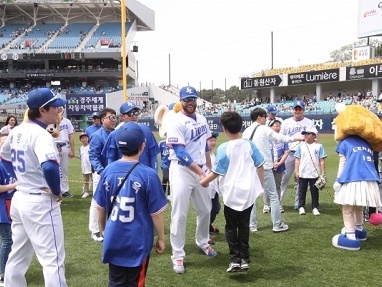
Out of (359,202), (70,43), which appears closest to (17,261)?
(359,202)

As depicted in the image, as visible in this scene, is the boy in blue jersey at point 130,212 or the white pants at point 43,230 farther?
the white pants at point 43,230

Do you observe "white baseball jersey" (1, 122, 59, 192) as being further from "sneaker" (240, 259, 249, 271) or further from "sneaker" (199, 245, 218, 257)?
"sneaker" (199, 245, 218, 257)

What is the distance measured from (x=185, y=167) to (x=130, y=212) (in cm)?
192

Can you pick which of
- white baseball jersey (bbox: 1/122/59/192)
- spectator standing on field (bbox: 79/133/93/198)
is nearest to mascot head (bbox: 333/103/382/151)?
white baseball jersey (bbox: 1/122/59/192)

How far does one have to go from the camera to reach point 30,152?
3.43m

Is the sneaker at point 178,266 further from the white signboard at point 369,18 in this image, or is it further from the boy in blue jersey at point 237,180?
the white signboard at point 369,18

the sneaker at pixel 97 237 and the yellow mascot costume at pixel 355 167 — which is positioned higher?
the yellow mascot costume at pixel 355 167

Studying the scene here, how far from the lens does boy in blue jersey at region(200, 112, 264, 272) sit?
475 cm

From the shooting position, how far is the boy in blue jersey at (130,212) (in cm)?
323

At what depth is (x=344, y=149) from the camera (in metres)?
5.69

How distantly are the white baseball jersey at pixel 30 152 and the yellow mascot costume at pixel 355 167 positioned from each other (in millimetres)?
3933

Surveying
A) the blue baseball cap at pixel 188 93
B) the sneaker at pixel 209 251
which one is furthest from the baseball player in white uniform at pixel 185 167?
the sneaker at pixel 209 251

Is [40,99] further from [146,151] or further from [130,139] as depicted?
[146,151]

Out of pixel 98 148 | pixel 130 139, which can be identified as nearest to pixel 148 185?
pixel 130 139
